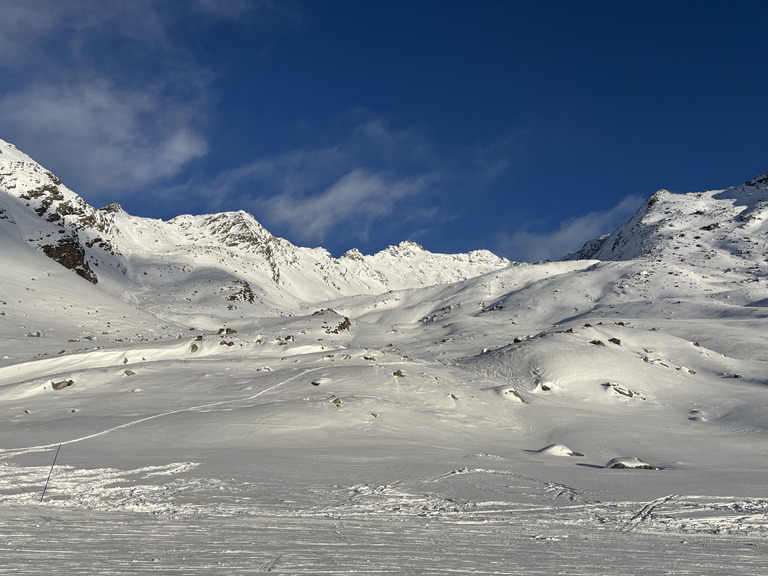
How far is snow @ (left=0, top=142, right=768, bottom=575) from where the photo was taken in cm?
469

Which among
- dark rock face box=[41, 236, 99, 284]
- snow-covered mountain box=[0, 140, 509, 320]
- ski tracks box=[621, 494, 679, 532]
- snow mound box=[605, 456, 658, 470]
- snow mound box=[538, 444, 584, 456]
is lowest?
ski tracks box=[621, 494, 679, 532]

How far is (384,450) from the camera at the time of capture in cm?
1098

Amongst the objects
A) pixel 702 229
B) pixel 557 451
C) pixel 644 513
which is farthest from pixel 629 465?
pixel 702 229

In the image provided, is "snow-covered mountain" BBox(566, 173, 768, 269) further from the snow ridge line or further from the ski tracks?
the ski tracks

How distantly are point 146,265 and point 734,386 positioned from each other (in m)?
94.5

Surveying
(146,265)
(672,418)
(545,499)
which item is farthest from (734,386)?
(146,265)

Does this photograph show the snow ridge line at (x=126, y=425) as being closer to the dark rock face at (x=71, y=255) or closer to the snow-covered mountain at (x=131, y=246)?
the snow-covered mountain at (x=131, y=246)

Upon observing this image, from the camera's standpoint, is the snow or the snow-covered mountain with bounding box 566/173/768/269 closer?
the snow

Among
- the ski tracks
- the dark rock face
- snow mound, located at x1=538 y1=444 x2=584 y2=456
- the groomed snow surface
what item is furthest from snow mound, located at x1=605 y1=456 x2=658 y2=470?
the dark rock face

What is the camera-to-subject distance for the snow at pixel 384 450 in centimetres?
469

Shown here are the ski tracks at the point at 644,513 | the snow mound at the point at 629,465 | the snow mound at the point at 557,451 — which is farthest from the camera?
the snow mound at the point at 557,451

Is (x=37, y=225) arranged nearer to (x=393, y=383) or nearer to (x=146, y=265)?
(x=146, y=265)

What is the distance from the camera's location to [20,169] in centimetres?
7631

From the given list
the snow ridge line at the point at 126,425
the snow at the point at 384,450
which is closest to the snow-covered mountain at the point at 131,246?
the snow at the point at 384,450
